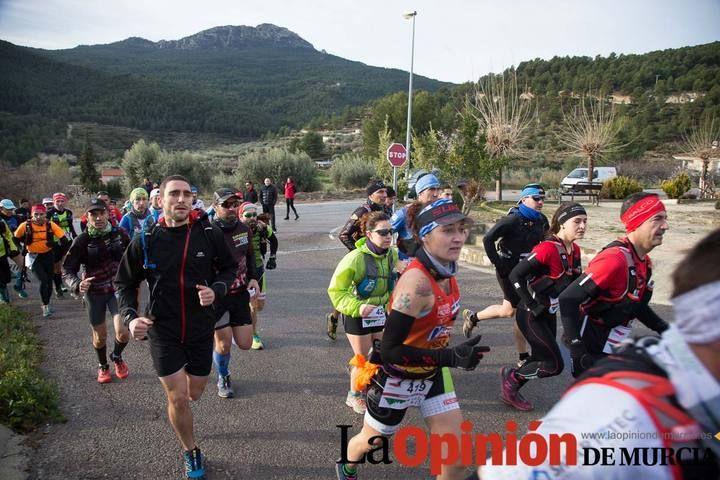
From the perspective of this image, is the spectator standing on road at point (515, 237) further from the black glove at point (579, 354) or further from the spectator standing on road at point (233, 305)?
the spectator standing on road at point (233, 305)

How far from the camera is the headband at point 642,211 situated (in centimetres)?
342

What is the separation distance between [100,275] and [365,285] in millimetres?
3162

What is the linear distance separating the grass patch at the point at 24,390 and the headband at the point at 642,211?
16.7 ft

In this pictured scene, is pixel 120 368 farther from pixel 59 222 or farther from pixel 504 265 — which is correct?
pixel 59 222

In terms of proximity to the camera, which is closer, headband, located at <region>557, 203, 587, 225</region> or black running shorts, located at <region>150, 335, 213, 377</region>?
black running shorts, located at <region>150, 335, 213, 377</region>

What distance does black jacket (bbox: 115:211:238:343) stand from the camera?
3352 mm

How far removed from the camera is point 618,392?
114cm

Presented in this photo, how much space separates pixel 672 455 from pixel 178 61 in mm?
181905

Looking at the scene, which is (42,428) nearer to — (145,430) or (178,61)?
(145,430)

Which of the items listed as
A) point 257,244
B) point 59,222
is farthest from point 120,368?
point 59,222

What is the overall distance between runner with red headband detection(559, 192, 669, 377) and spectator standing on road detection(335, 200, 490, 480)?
44.7 inches

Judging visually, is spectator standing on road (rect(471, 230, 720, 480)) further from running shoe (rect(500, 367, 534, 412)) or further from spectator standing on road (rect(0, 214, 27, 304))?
spectator standing on road (rect(0, 214, 27, 304))

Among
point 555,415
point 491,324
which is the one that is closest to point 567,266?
point 491,324

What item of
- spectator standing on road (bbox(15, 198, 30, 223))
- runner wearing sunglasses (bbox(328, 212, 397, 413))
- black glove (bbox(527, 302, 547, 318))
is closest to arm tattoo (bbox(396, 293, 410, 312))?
runner wearing sunglasses (bbox(328, 212, 397, 413))
